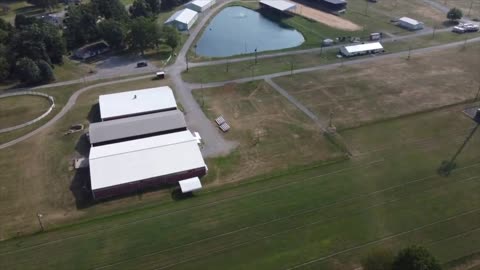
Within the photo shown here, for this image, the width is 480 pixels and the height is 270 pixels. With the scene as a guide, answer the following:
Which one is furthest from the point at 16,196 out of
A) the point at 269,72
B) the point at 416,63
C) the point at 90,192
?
the point at 416,63

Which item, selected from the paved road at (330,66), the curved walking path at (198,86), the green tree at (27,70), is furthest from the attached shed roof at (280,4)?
the green tree at (27,70)

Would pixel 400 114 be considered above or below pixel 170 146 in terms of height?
below

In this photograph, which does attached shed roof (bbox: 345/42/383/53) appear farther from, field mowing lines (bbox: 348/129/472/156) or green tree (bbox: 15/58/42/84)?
green tree (bbox: 15/58/42/84)

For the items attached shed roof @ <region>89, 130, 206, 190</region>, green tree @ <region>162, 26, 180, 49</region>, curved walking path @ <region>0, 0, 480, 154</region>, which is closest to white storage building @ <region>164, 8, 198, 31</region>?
curved walking path @ <region>0, 0, 480, 154</region>

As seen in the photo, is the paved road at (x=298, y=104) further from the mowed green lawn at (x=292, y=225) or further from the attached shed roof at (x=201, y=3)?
the attached shed roof at (x=201, y=3)

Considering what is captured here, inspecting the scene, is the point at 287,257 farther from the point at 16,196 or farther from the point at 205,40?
the point at 205,40
